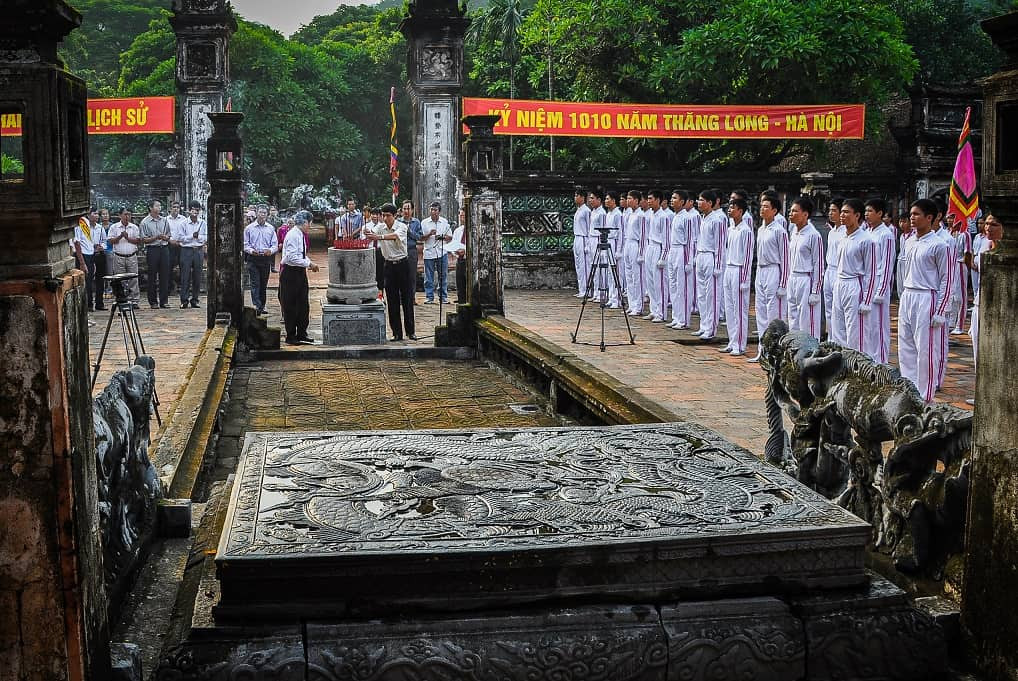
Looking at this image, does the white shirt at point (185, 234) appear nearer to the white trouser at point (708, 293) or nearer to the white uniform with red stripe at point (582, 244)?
the white uniform with red stripe at point (582, 244)

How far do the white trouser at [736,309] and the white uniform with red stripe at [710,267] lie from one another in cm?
83

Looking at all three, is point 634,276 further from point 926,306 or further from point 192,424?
point 192,424

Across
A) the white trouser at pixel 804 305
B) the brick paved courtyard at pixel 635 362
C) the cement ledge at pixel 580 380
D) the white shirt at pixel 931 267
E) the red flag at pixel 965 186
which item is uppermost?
the red flag at pixel 965 186

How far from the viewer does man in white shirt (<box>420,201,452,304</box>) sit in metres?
17.3

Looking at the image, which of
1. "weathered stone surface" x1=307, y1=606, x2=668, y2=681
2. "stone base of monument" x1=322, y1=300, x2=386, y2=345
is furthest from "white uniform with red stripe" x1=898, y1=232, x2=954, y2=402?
"weathered stone surface" x1=307, y1=606, x2=668, y2=681

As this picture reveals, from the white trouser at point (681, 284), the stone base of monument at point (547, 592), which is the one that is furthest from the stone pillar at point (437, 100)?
the stone base of monument at point (547, 592)

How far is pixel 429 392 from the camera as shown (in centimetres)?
1012

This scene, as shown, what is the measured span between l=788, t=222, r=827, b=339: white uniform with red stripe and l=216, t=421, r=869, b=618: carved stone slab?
710 centimetres

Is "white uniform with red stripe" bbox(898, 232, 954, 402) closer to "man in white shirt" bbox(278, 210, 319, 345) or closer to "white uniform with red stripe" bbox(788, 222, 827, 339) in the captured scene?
"white uniform with red stripe" bbox(788, 222, 827, 339)

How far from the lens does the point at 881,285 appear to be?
32.7ft

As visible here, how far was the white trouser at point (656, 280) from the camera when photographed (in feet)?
49.8

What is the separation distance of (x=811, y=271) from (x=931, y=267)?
74.6 inches

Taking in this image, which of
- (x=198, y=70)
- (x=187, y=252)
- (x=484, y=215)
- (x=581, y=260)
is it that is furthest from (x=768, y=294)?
(x=198, y=70)

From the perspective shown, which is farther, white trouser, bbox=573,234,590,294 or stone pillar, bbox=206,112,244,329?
white trouser, bbox=573,234,590,294
